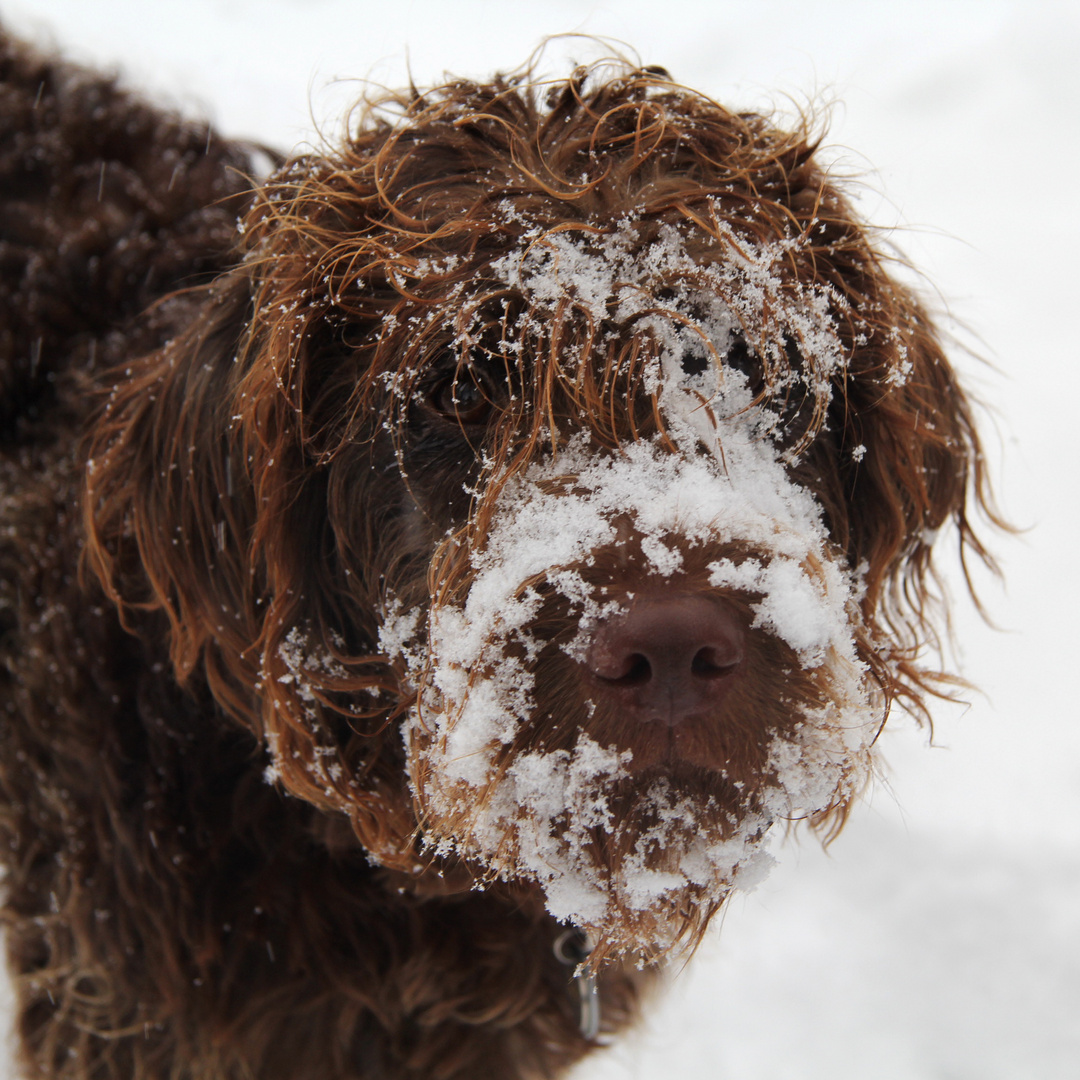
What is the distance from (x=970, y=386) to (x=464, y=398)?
1566 millimetres

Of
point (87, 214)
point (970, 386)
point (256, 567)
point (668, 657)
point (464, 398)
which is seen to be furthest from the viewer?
point (87, 214)

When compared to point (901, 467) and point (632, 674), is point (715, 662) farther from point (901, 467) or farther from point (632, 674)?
point (901, 467)

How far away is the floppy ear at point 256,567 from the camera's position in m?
1.85

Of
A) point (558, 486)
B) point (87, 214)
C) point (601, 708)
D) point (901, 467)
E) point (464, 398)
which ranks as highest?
point (87, 214)

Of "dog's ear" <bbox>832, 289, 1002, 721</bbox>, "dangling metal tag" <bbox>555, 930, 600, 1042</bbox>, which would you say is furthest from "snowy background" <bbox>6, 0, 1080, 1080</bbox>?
"dangling metal tag" <bbox>555, 930, 600, 1042</bbox>

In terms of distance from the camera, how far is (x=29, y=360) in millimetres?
2646

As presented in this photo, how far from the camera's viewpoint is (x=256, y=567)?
6.30 ft

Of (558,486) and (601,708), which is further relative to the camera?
(558,486)

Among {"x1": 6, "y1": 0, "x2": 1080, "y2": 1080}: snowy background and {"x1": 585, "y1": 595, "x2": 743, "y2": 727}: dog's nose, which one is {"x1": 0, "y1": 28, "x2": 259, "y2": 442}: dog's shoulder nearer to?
{"x1": 6, "y1": 0, "x2": 1080, "y2": 1080}: snowy background

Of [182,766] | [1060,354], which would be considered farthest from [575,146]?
[1060,354]

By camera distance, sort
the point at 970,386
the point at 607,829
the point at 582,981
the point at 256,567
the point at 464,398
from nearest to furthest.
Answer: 1. the point at 607,829
2. the point at 464,398
3. the point at 256,567
4. the point at 582,981
5. the point at 970,386

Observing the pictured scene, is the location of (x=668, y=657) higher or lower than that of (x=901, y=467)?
lower

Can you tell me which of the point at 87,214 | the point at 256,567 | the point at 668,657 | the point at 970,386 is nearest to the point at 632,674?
the point at 668,657

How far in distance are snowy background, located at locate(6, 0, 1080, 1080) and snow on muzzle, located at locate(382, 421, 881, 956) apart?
0.48 m
